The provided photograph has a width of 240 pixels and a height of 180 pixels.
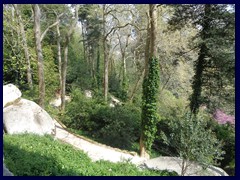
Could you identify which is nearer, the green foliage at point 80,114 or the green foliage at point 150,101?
the green foliage at point 150,101

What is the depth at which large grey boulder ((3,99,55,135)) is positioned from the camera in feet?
27.9

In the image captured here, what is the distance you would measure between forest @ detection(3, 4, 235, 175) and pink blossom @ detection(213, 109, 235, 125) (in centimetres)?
1

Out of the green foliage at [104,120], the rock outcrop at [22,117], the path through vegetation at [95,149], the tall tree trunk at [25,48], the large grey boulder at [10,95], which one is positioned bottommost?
the path through vegetation at [95,149]

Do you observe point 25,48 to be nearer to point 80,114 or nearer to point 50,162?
point 80,114

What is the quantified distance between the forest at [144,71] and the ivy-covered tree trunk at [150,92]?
0.03 metres

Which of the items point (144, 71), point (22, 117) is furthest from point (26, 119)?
point (144, 71)

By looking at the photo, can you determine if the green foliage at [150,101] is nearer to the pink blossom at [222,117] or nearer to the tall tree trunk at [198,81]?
the tall tree trunk at [198,81]

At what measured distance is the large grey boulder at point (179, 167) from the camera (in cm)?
725

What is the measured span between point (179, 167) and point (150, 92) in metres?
2.77

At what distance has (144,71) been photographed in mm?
10906

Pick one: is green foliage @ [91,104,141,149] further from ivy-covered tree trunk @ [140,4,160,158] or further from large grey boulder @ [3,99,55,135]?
large grey boulder @ [3,99,55,135]

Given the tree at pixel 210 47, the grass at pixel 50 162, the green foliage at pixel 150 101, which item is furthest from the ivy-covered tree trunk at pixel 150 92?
the tree at pixel 210 47

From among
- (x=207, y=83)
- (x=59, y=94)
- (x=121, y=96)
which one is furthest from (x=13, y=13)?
(x=121, y=96)
